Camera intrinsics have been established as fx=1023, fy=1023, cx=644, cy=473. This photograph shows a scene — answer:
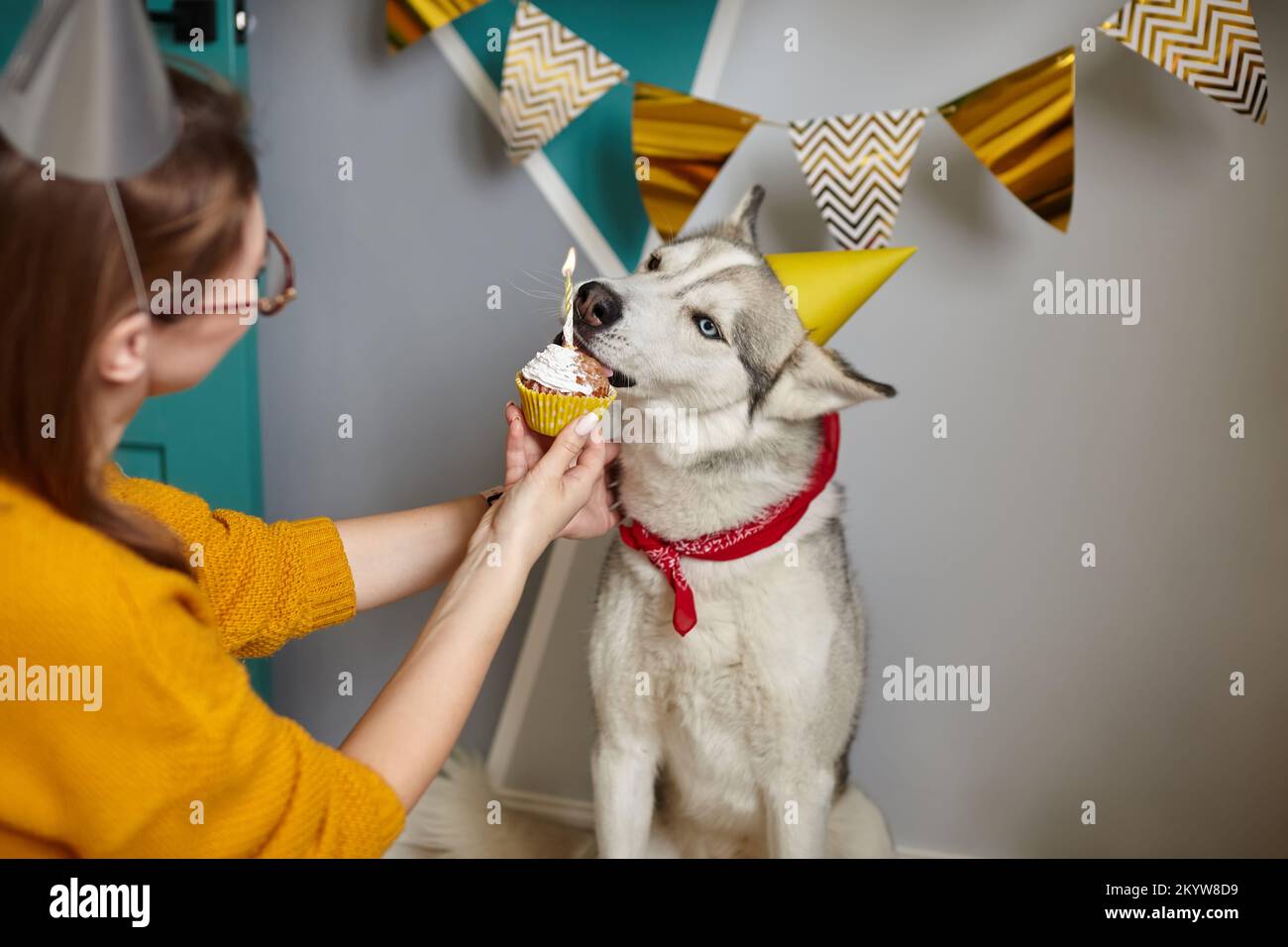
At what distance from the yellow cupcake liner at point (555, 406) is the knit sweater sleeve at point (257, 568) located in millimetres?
379

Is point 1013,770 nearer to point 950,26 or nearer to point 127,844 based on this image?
point 950,26

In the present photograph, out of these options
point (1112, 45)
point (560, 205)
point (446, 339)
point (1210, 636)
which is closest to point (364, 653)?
point (446, 339)

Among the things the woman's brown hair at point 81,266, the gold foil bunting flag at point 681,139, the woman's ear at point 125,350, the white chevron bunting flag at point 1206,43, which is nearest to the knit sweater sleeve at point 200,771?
the woman's brown hair at point 81,266

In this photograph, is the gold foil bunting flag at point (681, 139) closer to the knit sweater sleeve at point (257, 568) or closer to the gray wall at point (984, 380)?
the gray wall at point (984, 380)

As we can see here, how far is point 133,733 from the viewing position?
0.98 meters

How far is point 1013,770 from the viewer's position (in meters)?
2.14

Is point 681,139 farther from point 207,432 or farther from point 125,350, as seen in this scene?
point 207,432

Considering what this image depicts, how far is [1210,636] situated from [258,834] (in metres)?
1.76

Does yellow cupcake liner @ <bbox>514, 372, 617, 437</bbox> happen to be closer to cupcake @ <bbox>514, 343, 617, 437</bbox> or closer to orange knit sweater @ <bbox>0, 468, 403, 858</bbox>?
cupcake @ <bbox>514, 343, 617, 437</bbox>

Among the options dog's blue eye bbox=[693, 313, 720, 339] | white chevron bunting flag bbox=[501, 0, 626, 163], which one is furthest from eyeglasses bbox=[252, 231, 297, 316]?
white chevron bunting flag bbox=[501, 0, 626, 163]

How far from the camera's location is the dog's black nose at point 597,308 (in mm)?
1408

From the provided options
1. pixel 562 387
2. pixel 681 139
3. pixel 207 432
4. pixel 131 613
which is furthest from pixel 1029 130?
pixel 207 432

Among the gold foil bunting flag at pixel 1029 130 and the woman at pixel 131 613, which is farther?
the gold foil bunting flag at pixel 1029 130

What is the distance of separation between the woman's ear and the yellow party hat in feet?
2.95
